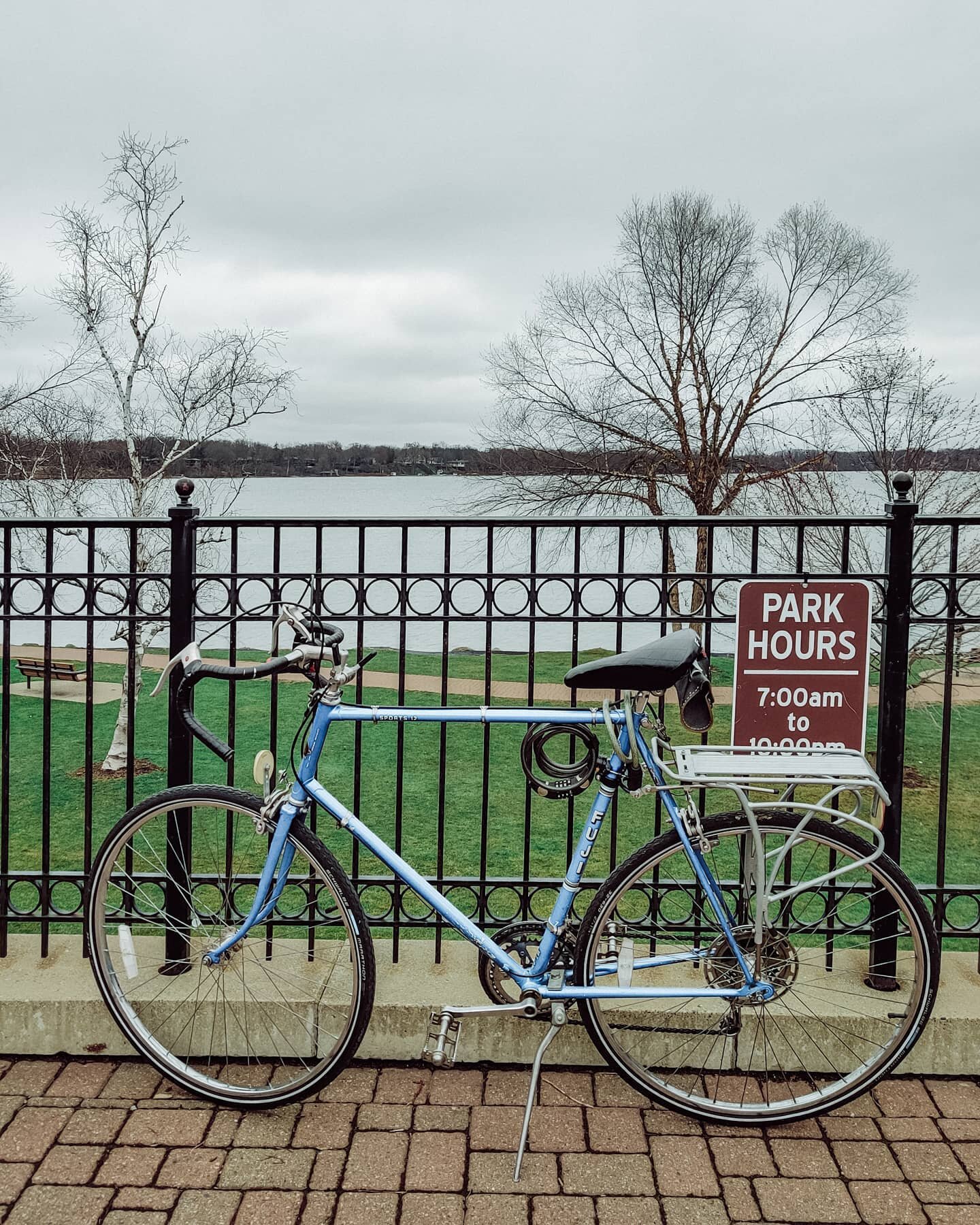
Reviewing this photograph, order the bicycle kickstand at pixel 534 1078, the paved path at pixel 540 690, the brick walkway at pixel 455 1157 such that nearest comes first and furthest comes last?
1. the brick walkway at pixel 455 1157
2. the bicycle kickstand at pixel 534 1078
3. the paved path at pixel 540 690

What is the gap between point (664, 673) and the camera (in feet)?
8.18

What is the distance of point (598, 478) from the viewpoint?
83.0 ft

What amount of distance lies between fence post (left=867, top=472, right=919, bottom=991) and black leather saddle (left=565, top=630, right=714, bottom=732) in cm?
73

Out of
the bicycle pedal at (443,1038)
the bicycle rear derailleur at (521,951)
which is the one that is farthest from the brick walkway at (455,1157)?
the bicycle rear derailleur at (521,951)

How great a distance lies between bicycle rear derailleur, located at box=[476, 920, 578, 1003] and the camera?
8.71ft

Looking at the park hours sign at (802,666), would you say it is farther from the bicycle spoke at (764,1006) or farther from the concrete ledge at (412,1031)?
the concrete ledge at (412,1031)

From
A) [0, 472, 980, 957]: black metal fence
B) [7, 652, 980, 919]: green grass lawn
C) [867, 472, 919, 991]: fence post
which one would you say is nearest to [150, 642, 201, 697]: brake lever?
[0, 472, 980, 957]: black metal fence

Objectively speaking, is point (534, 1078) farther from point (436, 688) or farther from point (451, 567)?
point (436, 688)

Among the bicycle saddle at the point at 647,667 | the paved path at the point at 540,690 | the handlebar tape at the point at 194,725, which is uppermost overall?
the bicycle saddle at the point at 647,667

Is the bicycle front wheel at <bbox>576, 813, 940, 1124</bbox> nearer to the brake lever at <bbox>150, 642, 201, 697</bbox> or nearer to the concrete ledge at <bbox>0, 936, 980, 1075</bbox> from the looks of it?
the concrete ledge at <bbox>0, 936, 980, 1075</bbox>

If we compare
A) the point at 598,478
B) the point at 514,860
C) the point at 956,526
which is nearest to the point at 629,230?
the point at 598,478

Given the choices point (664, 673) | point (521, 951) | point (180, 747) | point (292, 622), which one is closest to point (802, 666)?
point (664, 673)

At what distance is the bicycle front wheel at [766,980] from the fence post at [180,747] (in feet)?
4.01

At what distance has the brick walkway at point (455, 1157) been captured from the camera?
2.32 metres
